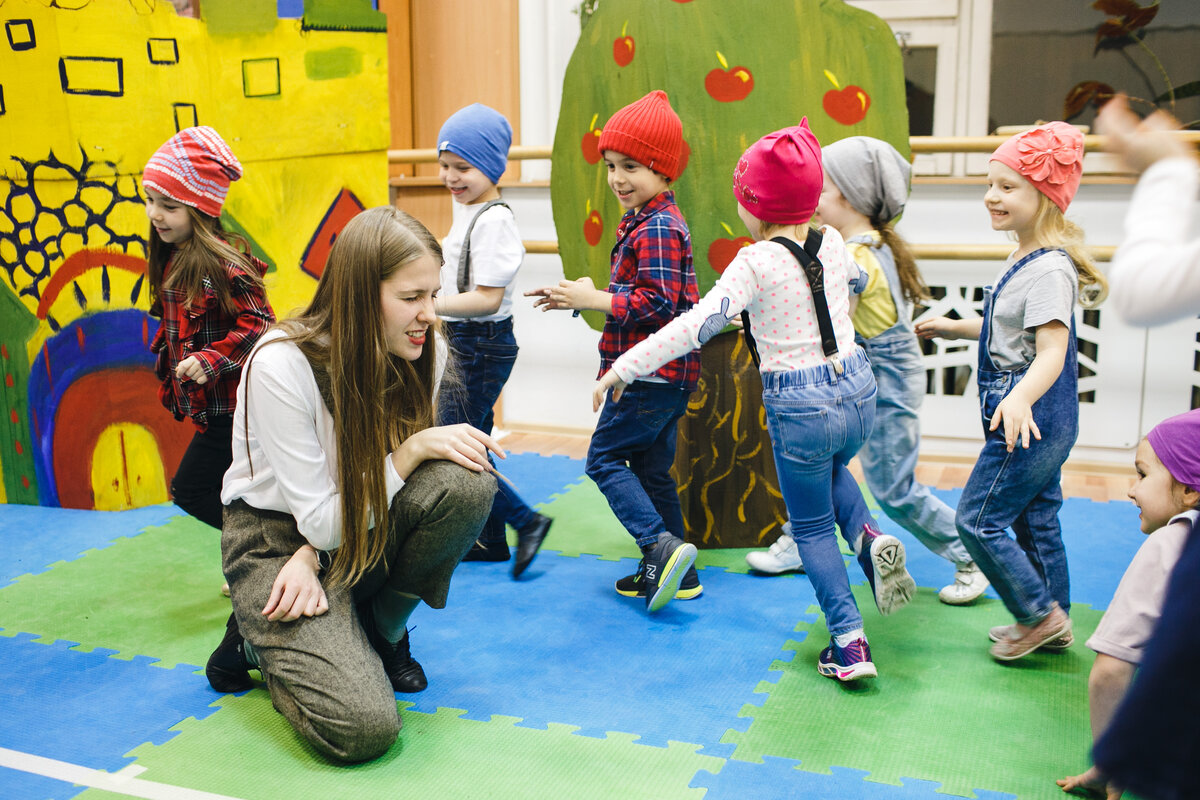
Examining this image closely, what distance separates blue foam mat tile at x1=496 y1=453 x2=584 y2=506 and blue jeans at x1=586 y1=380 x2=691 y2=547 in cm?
90

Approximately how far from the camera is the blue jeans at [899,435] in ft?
8.45

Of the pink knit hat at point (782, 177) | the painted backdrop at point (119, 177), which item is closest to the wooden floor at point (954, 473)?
the painted backdrop at point (119, 177)

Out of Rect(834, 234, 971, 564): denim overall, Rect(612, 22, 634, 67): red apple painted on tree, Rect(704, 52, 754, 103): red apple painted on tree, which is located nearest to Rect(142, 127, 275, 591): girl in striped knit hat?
Rect(612, 22, 634, 67): red apple painted on tree

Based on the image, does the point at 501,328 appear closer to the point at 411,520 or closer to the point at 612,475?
the point at 612,475

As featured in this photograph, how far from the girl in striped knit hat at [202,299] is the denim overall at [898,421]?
1543mm

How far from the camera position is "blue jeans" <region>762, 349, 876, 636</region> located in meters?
2.07

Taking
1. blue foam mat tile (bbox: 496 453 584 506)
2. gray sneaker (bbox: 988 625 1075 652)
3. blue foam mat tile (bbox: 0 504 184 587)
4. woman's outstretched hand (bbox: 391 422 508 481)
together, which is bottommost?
blue foam mat tile (bbox: 496 453 584 506)

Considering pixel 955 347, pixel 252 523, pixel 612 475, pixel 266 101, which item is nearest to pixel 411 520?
pixel 252 523

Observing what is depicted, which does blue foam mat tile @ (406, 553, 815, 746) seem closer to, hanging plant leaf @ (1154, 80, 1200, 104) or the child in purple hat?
the child in purple hat

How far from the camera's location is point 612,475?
2590 millimetres

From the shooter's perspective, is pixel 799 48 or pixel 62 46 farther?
pixel 62 46

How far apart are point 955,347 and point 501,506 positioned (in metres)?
2.27

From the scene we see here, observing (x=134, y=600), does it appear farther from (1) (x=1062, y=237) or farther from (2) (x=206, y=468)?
(1) (x=1062, y=237)

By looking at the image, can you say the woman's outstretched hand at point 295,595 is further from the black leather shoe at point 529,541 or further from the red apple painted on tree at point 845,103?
the red apple painted on tree at point 845,103
